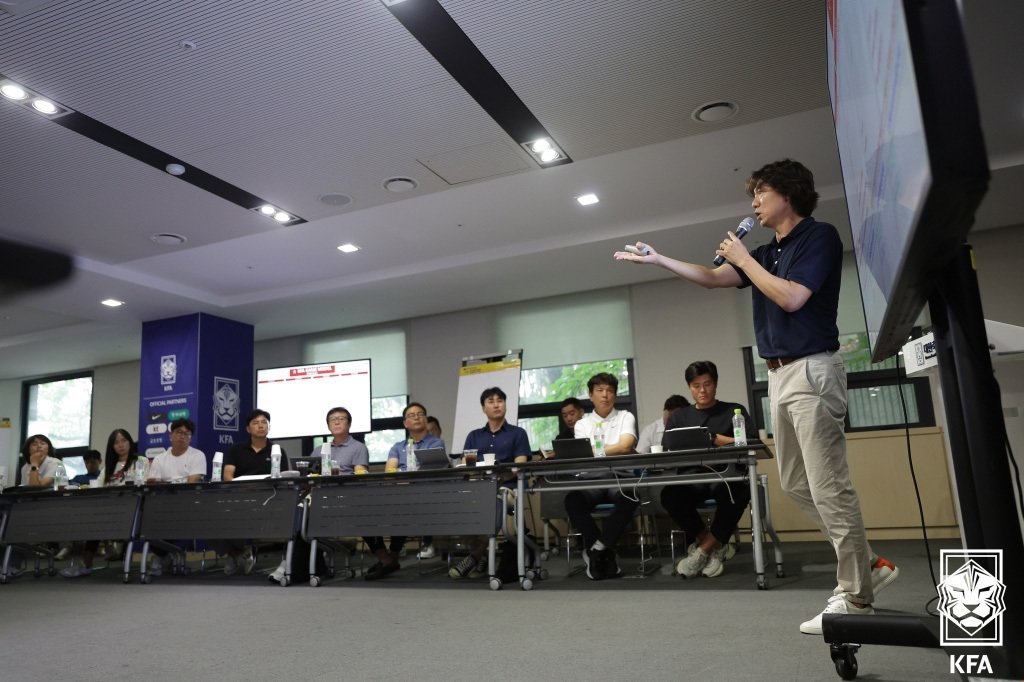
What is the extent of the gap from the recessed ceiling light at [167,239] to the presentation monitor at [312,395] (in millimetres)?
2336

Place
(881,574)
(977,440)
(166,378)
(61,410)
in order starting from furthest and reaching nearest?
1. (61,410)
2. (166,378)
3. (881,574)
4. (977,440)

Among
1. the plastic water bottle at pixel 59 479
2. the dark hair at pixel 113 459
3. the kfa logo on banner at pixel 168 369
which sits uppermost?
the kfa logo on banner at pixel 168 369

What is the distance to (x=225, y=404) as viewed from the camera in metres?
8.05

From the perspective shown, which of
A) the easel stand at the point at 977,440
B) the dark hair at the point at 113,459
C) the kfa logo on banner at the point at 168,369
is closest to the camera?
the easel stand at the point at 977,440

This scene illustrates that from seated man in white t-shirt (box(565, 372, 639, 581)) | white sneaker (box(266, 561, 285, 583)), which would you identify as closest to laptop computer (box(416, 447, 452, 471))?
seated man in white t-shirt (box(565, 372, 639, 581))

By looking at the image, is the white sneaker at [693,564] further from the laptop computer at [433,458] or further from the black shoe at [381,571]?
Answer: the black shoe at [381,571]

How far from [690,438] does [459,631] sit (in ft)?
5.30

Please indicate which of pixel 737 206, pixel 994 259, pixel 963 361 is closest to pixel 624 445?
pixel 737 206

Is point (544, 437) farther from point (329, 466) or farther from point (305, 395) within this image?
point (329, 466)

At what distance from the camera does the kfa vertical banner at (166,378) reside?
771 centimetres


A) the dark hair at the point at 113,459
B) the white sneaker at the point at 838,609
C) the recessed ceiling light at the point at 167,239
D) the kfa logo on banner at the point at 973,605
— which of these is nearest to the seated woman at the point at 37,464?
the dark hair at the point at 113,459

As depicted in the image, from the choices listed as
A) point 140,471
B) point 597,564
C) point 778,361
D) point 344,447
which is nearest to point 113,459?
Result: point 140,471

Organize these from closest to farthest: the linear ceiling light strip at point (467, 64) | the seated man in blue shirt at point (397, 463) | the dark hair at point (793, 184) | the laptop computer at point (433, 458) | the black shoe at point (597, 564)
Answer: the dark hair at point (793, 184)
the linear ceiling light strip at point (467, 64)
the black shoe at point (597, 564)
the laptop computer at point (433, 458)
the seated man in blue shirt at point (397, 463)

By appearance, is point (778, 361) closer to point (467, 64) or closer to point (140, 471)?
point (467, 64)
